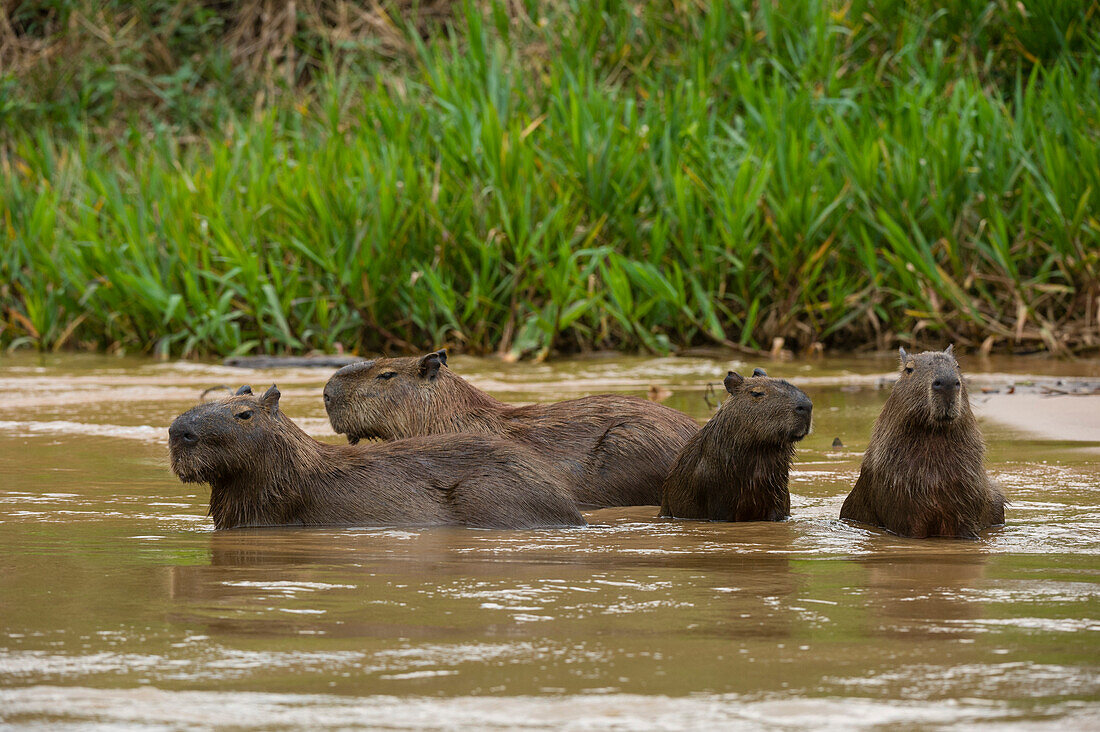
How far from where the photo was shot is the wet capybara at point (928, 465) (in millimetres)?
3727

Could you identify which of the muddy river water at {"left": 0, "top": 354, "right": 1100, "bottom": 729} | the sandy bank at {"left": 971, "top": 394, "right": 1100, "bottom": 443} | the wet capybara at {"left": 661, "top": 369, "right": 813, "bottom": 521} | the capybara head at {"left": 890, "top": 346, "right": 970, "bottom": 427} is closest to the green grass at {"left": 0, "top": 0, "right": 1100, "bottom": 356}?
the sandy bank at {"left": 971, "top": 394, "right": 1100, "bottom": 443}

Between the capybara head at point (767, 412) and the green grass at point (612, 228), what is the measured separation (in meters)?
4.15

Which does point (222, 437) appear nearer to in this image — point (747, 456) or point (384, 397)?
point (384, 397)

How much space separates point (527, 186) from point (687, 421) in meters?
4.14

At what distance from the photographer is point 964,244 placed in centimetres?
876

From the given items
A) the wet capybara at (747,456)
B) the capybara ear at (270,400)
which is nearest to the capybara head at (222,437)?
the capybara ear at (270,400)

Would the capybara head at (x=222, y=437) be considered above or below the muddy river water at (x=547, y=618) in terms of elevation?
above

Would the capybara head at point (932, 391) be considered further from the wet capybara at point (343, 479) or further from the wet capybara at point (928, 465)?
the wet capybara at point (343, 479)

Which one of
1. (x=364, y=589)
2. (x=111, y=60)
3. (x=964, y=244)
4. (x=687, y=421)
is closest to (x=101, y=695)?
(x=364, y=589)

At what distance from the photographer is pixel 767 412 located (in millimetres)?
4156

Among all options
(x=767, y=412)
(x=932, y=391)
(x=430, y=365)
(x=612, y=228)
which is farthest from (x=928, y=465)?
(x=612, y=228)

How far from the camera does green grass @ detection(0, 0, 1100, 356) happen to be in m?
8.45

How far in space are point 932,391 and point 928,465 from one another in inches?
8.2

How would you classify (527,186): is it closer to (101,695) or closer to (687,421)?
(687,421)
